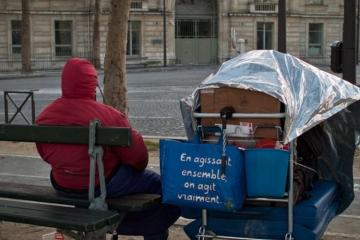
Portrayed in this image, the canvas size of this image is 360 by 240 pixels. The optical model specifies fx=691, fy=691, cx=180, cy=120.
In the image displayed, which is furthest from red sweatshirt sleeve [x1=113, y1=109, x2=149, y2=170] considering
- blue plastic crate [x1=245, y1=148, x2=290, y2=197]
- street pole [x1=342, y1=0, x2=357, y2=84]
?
street pole [x1=342, y1=0, x2=357, y2=84]

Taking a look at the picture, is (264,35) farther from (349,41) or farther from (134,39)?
(349,41)

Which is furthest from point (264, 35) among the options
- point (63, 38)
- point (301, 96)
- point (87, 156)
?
point (87, 156)

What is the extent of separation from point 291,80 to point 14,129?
194cm

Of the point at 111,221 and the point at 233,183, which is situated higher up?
the point at 233,183

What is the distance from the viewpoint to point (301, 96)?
177 inches

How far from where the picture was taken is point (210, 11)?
56844mm

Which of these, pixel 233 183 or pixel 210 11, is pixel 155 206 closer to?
pixel 233 183

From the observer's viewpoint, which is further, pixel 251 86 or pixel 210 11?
pixel 210 11

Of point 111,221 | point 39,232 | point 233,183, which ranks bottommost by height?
point 39,232

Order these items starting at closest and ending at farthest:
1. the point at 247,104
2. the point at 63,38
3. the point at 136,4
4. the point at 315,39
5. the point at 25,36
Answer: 1. the point at 247,104
2. the point at 25,36
3. the point at 63,38
4. the point at 136,4
5. the point at 315,39

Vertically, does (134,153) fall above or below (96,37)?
below

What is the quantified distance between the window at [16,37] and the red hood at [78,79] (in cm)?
4700

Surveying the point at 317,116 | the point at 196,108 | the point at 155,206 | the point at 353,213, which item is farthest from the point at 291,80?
the point at 353,213

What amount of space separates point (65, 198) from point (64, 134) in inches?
20.2
